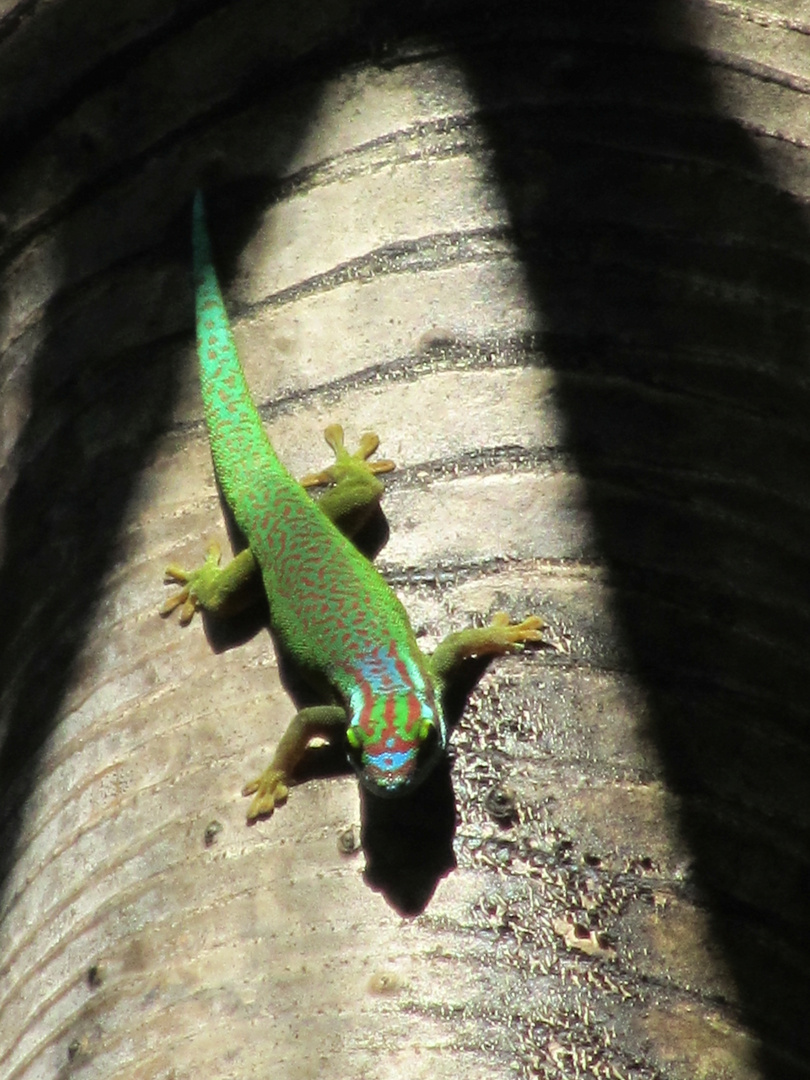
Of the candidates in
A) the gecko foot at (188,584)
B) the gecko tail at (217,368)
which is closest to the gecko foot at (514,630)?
the gecko foot at (188,584)

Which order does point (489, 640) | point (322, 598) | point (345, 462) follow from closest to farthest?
1. point (489, 640)
2. point (345, 462)
3. point (322, 598)

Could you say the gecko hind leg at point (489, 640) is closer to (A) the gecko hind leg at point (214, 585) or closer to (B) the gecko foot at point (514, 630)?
(B) the gecko foot at point (514, 630)

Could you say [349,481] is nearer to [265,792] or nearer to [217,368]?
[217,368]

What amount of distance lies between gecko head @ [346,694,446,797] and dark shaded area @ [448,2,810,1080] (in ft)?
A: 1.80

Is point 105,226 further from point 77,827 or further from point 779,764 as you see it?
point 779,764

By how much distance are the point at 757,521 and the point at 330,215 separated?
1.15 m

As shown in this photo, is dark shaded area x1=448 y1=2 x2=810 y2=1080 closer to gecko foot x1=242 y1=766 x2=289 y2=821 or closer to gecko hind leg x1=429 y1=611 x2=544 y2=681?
gecko hind leg x1=429 y1=611 x2=544 y2=681

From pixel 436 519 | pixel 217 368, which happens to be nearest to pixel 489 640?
pixel 436 519

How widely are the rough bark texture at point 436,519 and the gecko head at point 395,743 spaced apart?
0.09 m

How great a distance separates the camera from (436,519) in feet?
7.66

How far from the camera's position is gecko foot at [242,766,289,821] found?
7.01 ft

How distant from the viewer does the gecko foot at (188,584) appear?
96.2 inches

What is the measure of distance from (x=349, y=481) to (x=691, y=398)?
32.0 inches

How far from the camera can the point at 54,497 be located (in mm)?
2781
